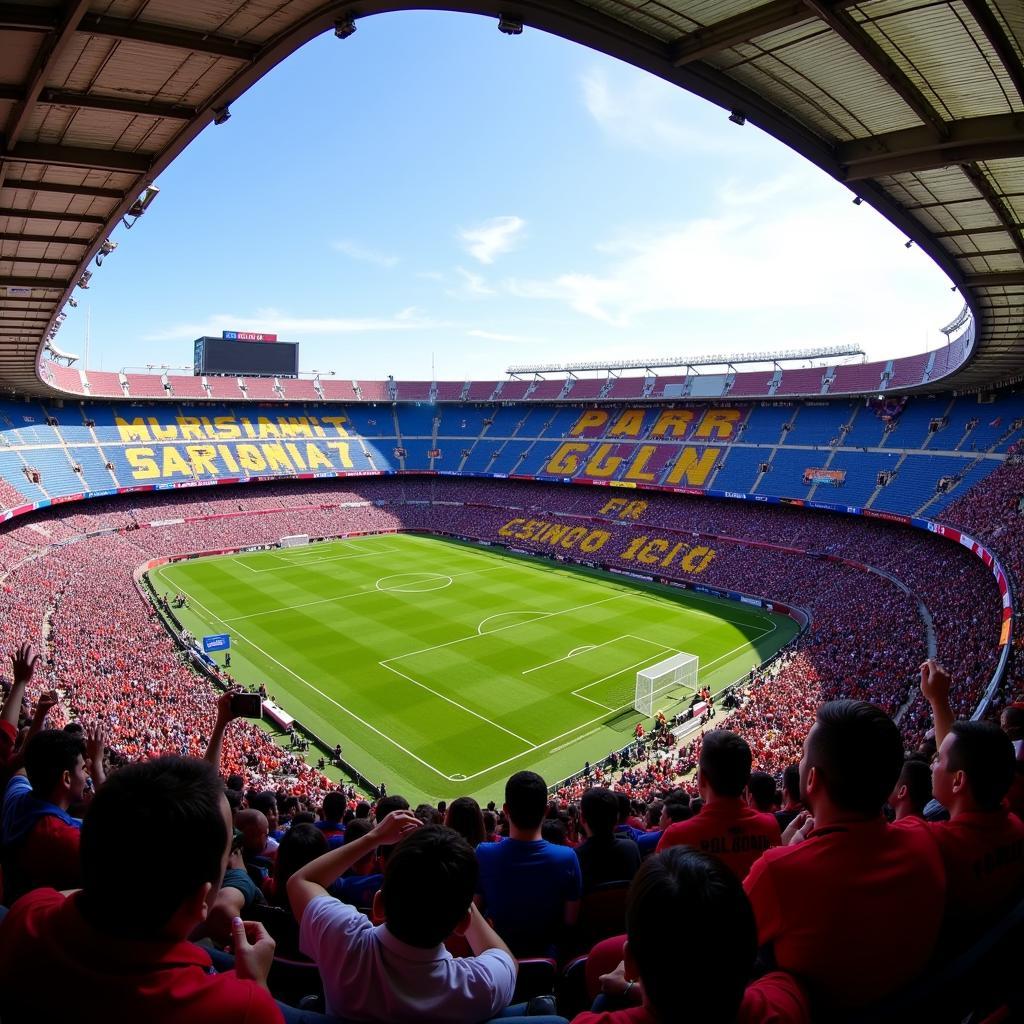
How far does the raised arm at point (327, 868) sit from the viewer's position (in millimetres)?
2815

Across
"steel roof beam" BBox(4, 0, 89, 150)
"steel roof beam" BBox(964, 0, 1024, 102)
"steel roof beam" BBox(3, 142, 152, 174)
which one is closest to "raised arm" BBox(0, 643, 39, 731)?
"steel roof beam" BBox(4, 0, 89, 150)

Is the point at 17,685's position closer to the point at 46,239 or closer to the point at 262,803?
the point at 262,803

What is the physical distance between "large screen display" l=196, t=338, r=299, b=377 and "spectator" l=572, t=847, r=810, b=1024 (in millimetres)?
68707

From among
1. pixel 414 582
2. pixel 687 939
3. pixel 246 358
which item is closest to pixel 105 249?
pixel 687 939

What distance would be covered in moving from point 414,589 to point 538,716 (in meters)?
18.1

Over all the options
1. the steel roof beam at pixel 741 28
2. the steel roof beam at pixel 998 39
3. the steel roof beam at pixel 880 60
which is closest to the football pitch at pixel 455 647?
the steel roof beam at pixel 741 28

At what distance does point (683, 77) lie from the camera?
910 centimetres

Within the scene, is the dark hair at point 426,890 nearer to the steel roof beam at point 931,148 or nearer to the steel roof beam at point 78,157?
the steel roof beam at point 931,148

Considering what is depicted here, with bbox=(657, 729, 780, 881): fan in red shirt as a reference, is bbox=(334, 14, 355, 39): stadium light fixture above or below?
above

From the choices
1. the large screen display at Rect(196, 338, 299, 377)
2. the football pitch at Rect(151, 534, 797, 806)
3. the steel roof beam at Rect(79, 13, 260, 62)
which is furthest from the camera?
the large screen display at Rect(196, 338, 299, 377)

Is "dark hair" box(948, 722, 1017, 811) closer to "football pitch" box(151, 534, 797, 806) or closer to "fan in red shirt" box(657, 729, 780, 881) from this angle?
"fan in red shirt" box(657, 729, 780, 881)

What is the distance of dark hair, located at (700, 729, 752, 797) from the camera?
4.07 metres

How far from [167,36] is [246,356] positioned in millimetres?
60211

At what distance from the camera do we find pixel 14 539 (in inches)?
1539
